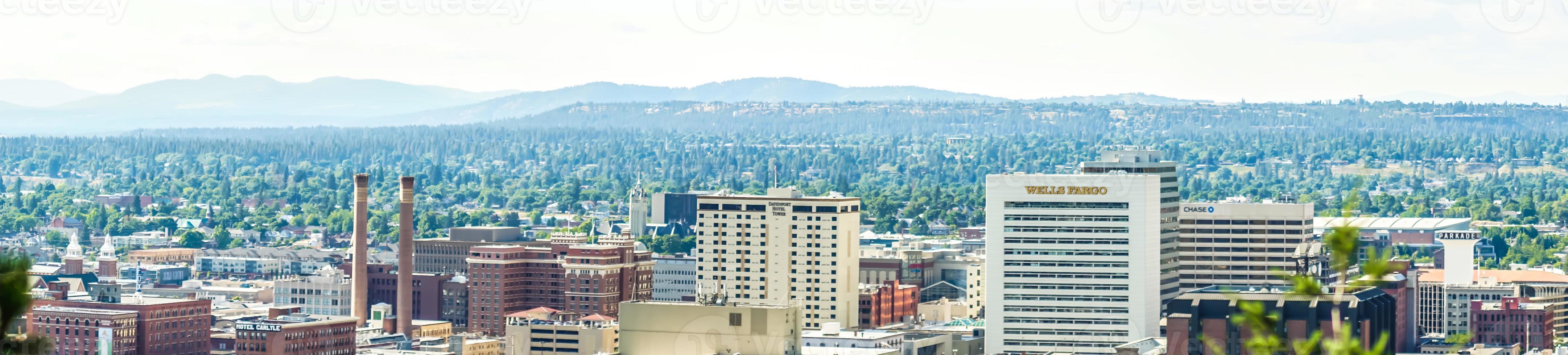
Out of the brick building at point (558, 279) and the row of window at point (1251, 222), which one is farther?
the brick building at point (558, 279)

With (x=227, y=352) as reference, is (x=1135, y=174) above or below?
above

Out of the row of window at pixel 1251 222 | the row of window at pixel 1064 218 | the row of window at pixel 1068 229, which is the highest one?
the row of window at pixel 1064 218

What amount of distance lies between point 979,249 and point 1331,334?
81.7 m

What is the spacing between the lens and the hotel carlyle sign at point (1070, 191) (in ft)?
249

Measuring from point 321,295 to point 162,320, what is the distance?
Answer: 2160 cm

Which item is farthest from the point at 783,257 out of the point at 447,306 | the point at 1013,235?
the point at 447,306

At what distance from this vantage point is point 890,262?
103375mm

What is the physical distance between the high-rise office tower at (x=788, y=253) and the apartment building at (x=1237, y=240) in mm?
11741

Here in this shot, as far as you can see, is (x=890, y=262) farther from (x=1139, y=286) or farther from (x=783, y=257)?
(x=1139, y=286)

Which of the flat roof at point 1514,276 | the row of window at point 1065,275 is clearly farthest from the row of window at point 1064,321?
the flat roof at point 1514,276

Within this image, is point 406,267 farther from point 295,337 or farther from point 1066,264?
point 1066,264

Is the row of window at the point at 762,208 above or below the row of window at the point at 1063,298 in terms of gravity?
above

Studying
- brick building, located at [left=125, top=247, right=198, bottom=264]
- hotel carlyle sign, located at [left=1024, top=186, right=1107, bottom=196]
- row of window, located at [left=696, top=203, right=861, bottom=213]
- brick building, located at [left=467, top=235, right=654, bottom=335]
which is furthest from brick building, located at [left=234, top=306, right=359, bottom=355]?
brick building, located at [left=125, top=247, right=198, bottom=264]

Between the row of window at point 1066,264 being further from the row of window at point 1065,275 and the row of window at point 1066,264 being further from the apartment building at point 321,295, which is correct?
the apartment building at point 321,295
